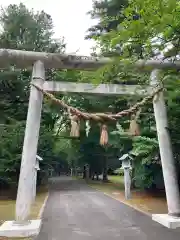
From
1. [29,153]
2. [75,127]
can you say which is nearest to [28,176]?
[29,153]

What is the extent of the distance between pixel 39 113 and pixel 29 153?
1.19m

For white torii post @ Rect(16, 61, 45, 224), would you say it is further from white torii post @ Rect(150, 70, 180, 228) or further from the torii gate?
white torii post @ Rect(150, 70, 180, 228)

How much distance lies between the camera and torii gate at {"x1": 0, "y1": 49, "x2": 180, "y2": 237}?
23.7 ft

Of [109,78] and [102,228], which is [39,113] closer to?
[109,78]

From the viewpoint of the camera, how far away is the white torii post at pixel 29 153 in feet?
23.5

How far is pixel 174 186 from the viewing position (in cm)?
768

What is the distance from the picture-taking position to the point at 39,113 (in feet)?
25.8

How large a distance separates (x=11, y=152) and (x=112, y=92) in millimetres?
10166

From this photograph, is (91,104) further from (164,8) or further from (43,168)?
(164,8)

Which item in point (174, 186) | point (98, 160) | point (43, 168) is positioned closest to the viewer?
point (174, 186)

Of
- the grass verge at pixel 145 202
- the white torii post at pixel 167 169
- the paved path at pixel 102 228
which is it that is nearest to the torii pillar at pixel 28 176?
the paved path at pixel 102 228

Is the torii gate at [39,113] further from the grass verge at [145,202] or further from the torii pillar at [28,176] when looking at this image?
the grass verge at [145,202]

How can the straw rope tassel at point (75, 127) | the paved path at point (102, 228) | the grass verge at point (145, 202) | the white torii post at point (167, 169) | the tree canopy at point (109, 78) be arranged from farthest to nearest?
the grass verge at point (145, 202), the white torii post at point (167, 169), the paved path at point (102, 228), the straw rope tassel at point (75, 127), the tree canopy at point (109, 78)

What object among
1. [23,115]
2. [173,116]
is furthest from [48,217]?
[23,115]
